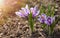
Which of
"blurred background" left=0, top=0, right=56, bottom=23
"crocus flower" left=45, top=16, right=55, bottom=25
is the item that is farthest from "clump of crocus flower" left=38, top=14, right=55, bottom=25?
"blurred background" left=0, top=0, right=56, bottom=23

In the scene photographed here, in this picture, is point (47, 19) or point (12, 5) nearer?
point (47, 19)

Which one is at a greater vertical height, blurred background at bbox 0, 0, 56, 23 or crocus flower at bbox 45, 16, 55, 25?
blurred background at bbox 0, 0, 56, 23

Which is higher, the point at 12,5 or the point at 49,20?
the point at 12,5

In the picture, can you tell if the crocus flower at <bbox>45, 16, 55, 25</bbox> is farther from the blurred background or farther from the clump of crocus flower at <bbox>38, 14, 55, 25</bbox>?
the blurred background

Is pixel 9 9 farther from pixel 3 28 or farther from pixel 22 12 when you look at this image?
pixel 22 12

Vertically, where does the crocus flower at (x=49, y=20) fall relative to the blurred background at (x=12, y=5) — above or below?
below

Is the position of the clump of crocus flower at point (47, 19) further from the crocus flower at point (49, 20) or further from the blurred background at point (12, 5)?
the blurred background at point (12, 5)

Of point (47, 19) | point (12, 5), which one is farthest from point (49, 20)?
point (12, 5)

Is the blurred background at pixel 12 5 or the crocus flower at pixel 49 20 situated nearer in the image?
the crocus flower at pixel 49 20

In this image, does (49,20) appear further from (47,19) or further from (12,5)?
(12,5)

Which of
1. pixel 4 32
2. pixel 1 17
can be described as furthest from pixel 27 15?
pixel 1 17

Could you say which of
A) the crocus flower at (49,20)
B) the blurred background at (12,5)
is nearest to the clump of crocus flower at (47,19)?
the crocus flower at (49,20)

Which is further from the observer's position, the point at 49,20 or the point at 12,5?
the point at 12,5
